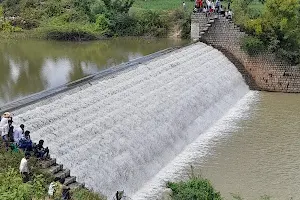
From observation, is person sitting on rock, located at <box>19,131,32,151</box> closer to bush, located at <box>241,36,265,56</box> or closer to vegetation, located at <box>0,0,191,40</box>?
bush, located at <box>241,36,265,56</box>

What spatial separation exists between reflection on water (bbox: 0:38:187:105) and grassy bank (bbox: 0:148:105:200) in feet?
25.2

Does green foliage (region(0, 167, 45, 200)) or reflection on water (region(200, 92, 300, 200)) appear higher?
green foliage (region(0, 167, 45, 200))

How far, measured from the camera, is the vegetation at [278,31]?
66.9 feet

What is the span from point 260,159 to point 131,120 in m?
3.47

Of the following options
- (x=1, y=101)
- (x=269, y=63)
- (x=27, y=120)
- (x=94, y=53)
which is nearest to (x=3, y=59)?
(x=94, y=53)

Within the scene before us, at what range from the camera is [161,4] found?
34.3 m

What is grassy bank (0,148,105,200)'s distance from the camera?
268 inches

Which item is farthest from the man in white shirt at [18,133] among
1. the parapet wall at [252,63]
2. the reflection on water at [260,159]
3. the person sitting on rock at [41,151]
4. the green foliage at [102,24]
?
the green foliage at [102,24]

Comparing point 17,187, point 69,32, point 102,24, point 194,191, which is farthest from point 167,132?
point 102,24

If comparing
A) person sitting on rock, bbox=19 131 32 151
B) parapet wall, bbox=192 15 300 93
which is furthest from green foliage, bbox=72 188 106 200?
parapet wall, bbox=192 15 300 93

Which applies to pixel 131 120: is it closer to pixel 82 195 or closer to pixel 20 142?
pixel 20 142

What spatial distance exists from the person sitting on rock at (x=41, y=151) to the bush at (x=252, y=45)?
1322cm

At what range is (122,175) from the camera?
10891mm

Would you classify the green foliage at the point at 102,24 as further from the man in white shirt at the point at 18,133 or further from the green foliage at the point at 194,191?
the green foliage at the point at 194,191
